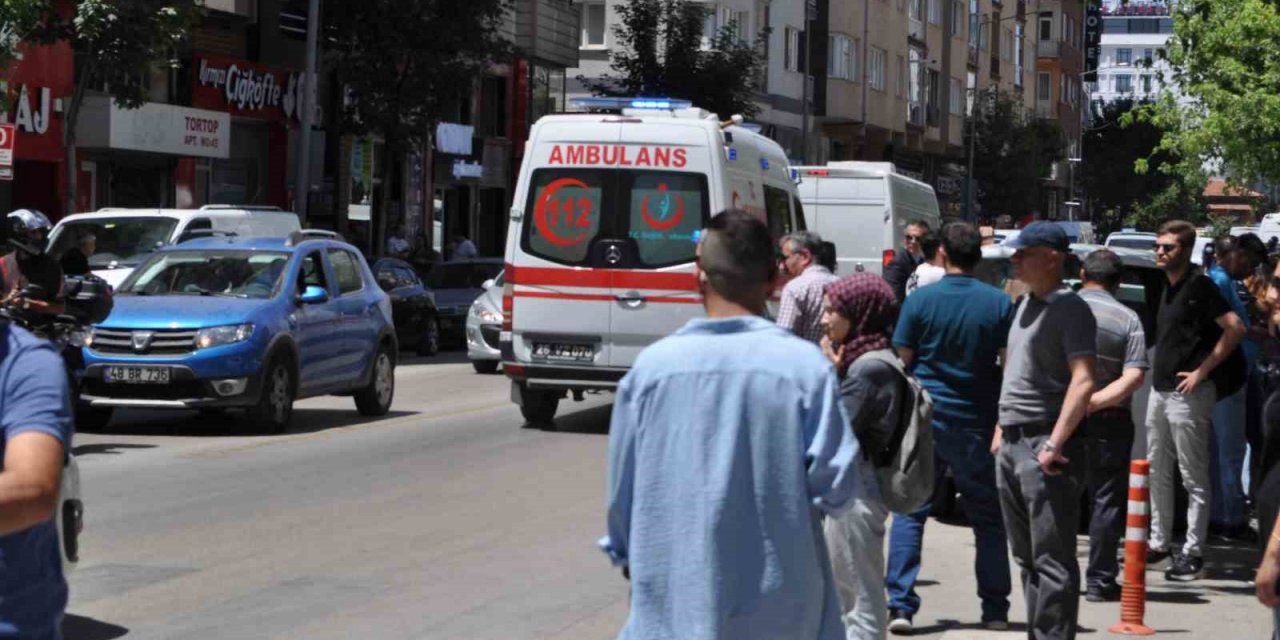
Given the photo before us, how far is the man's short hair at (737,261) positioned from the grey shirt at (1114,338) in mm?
4729

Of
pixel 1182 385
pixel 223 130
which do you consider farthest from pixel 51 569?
pixel 223 130

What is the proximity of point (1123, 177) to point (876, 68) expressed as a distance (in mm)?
36071

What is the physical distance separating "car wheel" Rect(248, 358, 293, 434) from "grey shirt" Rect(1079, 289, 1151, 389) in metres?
9.09

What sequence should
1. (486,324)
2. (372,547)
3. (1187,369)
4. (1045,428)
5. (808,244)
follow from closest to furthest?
(1045,428) → (1187,369) → (808,244) → (372,547) → (486,324)

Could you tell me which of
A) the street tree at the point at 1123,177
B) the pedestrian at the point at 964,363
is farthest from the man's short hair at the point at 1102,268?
the street tree at the point at 1123,177

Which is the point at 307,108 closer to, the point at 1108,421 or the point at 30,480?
the point at 1108,421

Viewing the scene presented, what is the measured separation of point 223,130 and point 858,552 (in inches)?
1093

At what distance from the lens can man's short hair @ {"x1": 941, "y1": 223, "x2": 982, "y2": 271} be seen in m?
8.75

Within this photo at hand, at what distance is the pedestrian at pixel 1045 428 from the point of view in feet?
25.4

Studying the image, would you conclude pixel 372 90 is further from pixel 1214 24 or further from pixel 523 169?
pixel 523 169

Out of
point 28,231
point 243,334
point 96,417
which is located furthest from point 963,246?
point 96,417

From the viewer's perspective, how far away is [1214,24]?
28703 mm

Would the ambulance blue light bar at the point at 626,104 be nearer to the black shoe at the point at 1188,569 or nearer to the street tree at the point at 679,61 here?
the black shoe at the point at 1188,569

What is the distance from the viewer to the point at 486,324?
2456 centimetres
